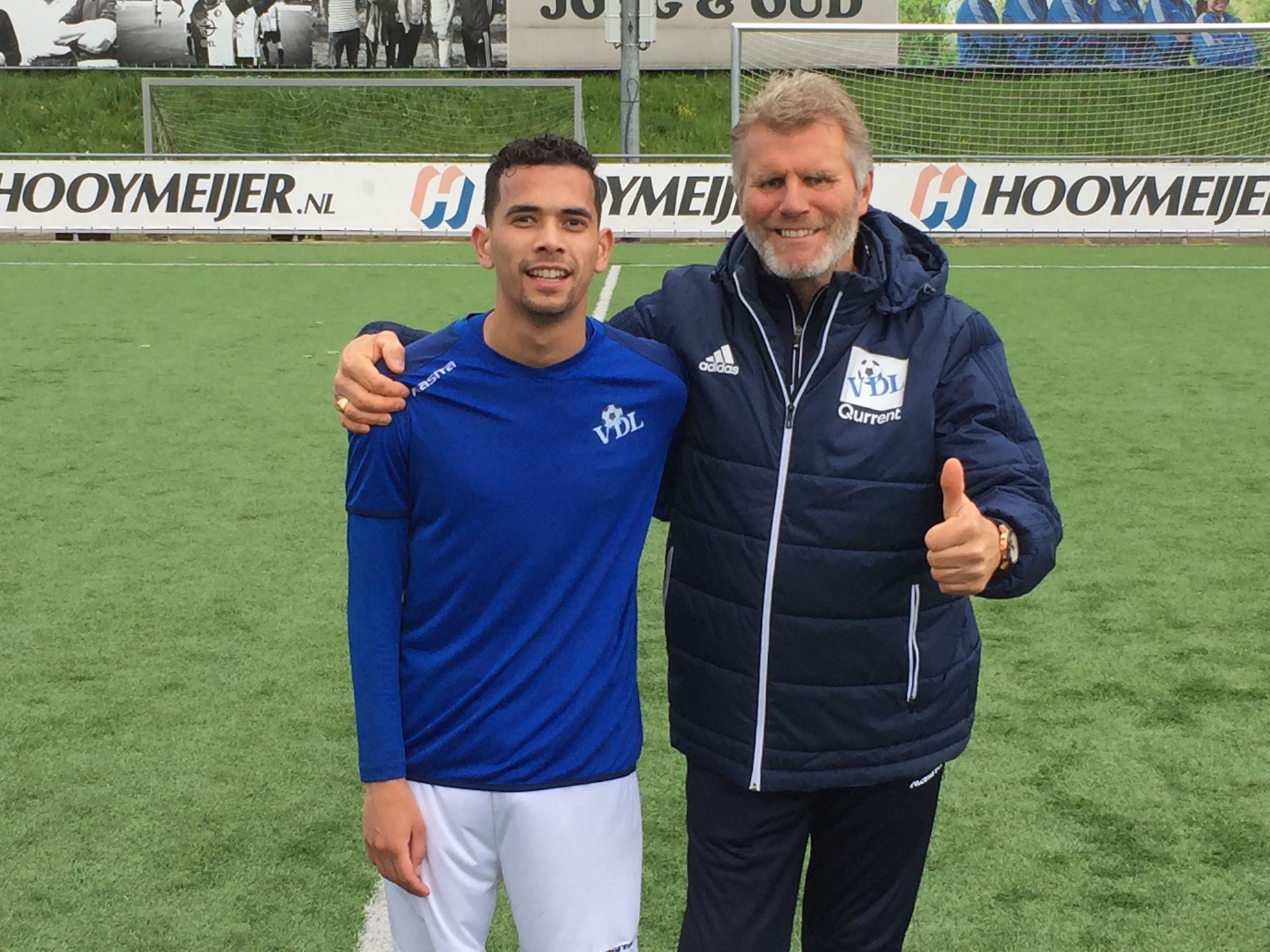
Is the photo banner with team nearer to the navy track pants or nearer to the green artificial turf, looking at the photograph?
the green artificial turf

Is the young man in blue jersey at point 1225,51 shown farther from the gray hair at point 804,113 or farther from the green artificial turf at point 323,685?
the gray hair at point 804,113

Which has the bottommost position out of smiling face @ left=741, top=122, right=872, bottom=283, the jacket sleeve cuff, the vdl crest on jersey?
the jacket sleeve cuff

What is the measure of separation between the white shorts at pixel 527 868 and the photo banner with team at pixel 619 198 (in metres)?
15.0

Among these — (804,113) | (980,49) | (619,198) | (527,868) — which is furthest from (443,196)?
(527,868)

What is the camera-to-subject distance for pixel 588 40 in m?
29.4

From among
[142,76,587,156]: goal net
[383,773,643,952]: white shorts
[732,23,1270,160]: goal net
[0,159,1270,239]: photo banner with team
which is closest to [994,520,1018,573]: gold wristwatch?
[383,773,643,952]: white shorts

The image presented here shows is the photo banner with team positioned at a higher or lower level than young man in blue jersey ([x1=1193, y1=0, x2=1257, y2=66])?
lower

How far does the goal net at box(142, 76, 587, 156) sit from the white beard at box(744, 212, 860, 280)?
932 inches

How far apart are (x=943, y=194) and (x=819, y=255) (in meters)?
15.9

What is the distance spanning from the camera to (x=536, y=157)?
2.28 m

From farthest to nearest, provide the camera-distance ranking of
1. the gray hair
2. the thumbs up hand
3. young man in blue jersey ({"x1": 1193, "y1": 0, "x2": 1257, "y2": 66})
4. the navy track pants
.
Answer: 1. young man in blue jersey ({"x1": 1193, "y1": 0, "x2": 1257, "y2": 66})
2. the navy track pants
3. the gray hair
4. the thumbs up hand

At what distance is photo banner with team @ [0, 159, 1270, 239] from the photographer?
17.5 metres

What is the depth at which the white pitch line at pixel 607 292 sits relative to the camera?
39.4 feet

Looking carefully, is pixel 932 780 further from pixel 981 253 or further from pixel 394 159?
pixel 394 159
